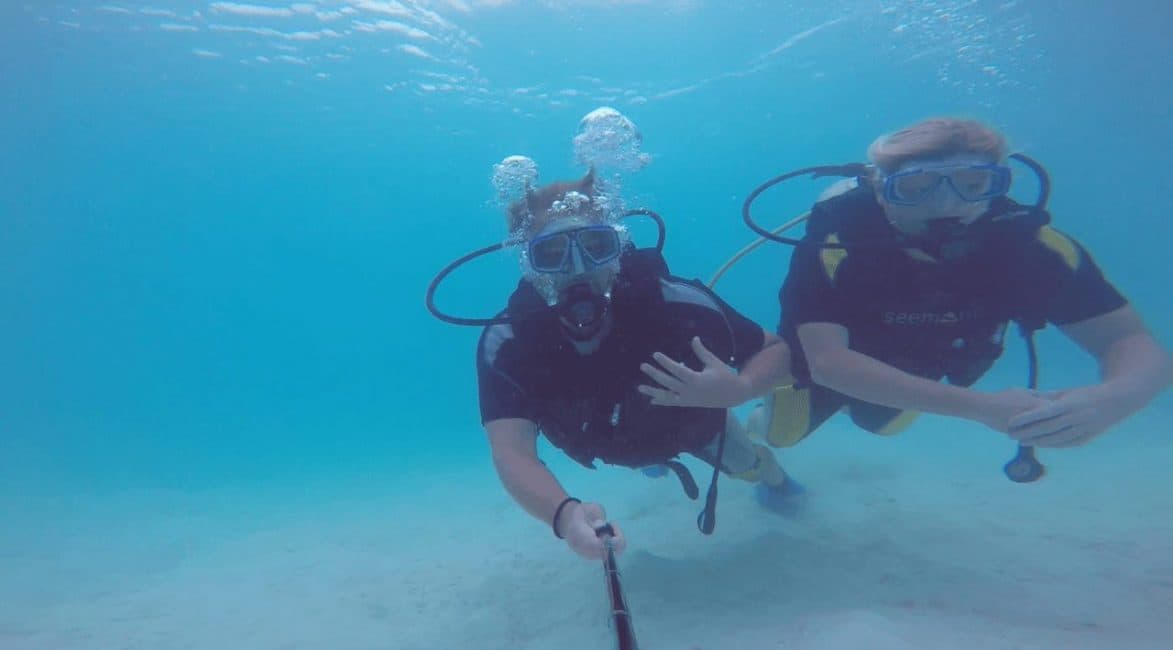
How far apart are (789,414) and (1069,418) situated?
99.9 inches

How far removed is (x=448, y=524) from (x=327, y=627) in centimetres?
454

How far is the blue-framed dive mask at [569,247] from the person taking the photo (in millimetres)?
3529

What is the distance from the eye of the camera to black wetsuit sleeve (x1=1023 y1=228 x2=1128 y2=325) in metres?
3.66

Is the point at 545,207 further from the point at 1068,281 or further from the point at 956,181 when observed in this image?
the point at 1068,281

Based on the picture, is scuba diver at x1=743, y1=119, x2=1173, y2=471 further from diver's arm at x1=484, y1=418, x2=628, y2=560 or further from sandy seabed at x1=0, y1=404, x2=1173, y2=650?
diver's arm at x1=484, y1=418, x2=628, y2=560

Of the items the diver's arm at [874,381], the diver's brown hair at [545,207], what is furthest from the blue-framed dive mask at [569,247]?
the diver's arm at [874,381]

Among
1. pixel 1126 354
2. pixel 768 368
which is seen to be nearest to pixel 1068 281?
pixel 1126 354

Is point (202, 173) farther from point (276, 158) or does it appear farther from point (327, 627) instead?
point (327, 627)

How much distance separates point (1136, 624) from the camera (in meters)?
3.22

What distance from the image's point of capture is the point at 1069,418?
2.92m

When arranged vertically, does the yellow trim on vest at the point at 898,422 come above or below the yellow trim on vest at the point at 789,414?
below

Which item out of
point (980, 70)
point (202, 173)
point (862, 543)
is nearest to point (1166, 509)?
point (862, 543)

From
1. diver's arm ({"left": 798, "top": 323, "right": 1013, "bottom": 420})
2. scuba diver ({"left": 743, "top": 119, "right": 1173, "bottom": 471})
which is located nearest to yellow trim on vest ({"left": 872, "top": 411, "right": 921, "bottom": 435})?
scuba diver ({"left": 743, "top": 119, "right": 1173, "bottom": 471})

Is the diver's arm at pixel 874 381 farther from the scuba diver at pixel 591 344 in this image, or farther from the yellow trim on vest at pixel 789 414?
the yellow trim on vest at pixel 789 414
